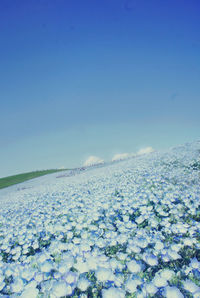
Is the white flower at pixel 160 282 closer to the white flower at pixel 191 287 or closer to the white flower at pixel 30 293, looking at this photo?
the white flower at pixel 191 287

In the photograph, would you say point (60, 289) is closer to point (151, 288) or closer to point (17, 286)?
point (17, 286)

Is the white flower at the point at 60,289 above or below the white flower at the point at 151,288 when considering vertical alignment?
above

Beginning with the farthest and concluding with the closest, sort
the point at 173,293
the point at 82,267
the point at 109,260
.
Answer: the point at 109,260 → the point at 82,267 → the point at 173,293

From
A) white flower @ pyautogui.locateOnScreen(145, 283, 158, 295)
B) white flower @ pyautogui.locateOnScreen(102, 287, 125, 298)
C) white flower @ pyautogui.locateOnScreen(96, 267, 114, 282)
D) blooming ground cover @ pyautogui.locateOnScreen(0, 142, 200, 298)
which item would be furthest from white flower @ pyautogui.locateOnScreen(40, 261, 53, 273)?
white flower @ pyautogui.locateOnScreen(145, 283, 158, 295)

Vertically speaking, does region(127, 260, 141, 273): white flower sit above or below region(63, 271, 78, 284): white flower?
below

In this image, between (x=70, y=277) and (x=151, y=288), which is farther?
(x=70, y=277)

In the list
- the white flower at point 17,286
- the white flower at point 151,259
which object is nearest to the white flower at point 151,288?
the white flower at point 151,259

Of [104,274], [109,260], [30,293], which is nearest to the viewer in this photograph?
[30,293]

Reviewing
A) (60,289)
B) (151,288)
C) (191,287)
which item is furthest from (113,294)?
(191,287)

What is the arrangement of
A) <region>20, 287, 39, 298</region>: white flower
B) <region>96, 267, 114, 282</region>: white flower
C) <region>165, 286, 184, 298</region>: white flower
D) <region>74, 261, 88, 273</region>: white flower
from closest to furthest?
<region>165, 286, 184, 298</region>: white flower < <region>20, 287, 39, 298</region>: white flower < <region>96, 267, 114, 282</region>: white flower < <region>74, 261, 88, 273</region>: white flower

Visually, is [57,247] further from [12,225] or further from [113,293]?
[12,225]

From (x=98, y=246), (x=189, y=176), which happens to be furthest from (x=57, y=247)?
(x=189, y=176)

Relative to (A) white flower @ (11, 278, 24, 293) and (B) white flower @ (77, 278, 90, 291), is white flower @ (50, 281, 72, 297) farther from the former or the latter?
(A) white flower @ (11, 278, 24, 293)

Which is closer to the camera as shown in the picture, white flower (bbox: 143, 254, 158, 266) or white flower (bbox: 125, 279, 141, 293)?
white flower (bbox: 125, 279, 141, 293)
